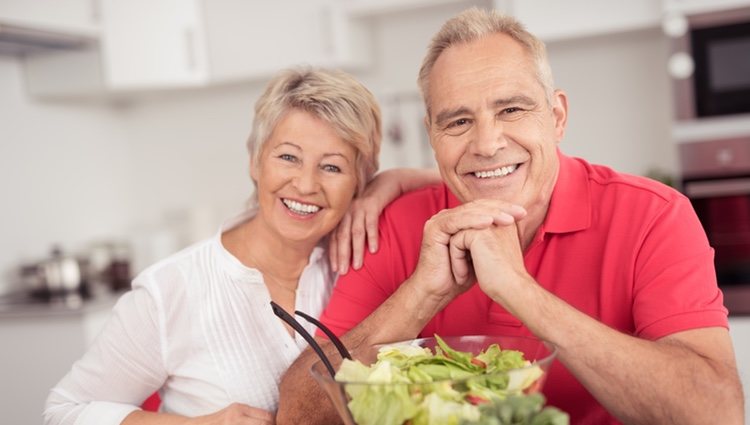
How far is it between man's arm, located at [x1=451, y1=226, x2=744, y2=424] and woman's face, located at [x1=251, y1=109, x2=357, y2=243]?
0.56 metres

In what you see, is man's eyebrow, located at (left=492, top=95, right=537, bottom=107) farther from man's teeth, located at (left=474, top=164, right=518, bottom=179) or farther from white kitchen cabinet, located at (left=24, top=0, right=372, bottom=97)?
white kitchen cabinet, located at (left=24, top=0, right=372, bottom=97)

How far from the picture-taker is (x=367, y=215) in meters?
1.61

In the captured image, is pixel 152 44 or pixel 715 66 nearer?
pixel 715 66

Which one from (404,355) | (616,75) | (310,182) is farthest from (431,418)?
(616,75)

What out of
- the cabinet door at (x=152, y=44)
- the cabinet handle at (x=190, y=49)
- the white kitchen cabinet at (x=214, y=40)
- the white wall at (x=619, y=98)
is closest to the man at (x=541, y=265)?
the white wall at (x=619, y=98)

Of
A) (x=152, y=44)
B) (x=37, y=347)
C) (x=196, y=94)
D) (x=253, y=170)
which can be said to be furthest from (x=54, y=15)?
(x=253, y=170)

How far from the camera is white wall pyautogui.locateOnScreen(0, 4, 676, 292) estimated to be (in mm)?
3334

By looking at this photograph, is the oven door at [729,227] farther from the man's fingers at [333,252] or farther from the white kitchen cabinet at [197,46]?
the man's fingers at [333,252]

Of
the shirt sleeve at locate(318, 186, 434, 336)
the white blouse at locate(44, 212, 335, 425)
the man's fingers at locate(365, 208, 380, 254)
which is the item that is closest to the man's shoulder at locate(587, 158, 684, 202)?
the shirt sleeve at locate(318, 186, 434, 336)

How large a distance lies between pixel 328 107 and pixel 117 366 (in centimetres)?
66

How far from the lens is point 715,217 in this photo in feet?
9.28

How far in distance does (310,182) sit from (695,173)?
5.95 ft

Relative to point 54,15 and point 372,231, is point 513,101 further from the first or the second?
point 54,15

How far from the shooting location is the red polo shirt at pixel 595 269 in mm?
1243
